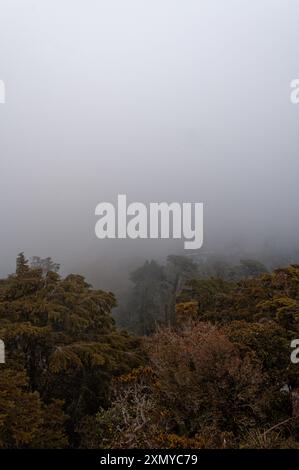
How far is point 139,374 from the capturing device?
18.9m

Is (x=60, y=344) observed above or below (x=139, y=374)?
above

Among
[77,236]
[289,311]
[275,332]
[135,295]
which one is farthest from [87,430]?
[77,236]

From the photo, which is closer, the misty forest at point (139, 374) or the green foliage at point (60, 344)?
the misty forest at point (139, 374)

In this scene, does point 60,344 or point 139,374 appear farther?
point 60,344

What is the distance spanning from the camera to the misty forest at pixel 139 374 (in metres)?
14.3

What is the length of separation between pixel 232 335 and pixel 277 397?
2.64 metres

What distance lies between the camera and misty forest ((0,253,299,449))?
14297 millimetres

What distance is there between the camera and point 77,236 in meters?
123

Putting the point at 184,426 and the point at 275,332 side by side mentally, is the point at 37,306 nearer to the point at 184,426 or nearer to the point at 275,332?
the point at 184,426

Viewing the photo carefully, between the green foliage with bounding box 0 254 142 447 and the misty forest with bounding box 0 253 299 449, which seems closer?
the misty forest with bounding box 0 253 299 449
